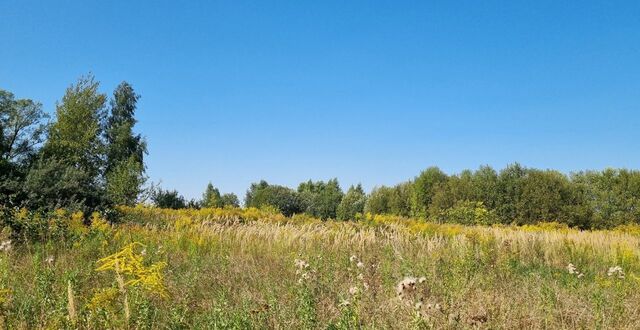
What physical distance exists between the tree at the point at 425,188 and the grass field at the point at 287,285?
2804cm

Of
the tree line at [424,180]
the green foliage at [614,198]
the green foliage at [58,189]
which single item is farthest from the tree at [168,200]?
the green foliage at [614,198]

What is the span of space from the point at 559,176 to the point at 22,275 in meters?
32.9

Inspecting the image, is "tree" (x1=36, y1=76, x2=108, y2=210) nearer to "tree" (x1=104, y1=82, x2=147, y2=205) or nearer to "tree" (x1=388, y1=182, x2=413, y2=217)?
"tree" (x1=104, y1=82, x2=147, y2=205)

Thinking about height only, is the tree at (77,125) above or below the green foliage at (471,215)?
above

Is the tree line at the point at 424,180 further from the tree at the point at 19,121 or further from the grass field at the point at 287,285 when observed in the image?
the grass field at the point at 287,285

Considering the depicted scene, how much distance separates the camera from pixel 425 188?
39281 millimetres

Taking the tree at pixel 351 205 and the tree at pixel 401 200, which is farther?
the tree at pixel 351 205

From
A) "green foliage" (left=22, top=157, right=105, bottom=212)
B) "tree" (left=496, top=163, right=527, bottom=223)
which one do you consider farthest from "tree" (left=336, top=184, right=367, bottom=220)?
"green foliage" (left=22, top=157, right=105, bottom=212)

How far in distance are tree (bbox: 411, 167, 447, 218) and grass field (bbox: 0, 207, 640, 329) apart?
2804 centimetres

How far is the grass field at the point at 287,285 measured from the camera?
3.47 meters

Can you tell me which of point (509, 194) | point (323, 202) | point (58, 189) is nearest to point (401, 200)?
point (509, 194)

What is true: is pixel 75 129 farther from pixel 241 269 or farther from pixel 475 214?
pixel 241 269

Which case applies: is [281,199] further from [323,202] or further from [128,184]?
[128,184]

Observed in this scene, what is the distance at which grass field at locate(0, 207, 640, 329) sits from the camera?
3.47 m
